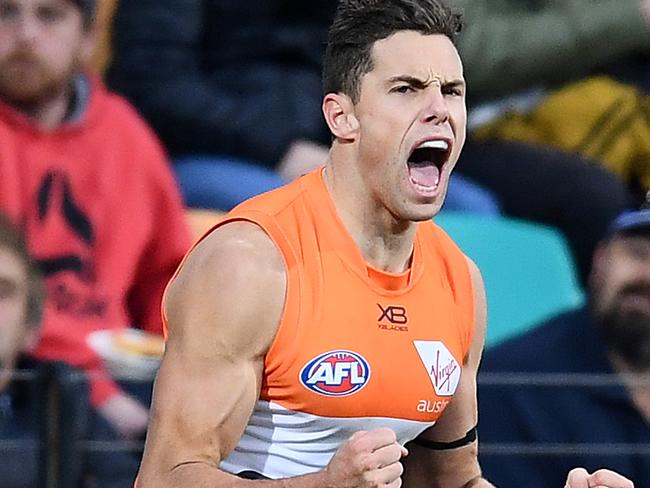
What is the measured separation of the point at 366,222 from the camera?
135 inches

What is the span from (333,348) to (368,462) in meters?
0.36

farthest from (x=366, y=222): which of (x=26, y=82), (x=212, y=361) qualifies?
(x=26, y=82)

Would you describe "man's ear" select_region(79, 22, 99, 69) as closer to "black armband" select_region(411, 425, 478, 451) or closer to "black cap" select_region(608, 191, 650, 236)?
"black cap" select_region(608, 191, 650, 236)

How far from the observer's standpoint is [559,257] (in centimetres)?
582

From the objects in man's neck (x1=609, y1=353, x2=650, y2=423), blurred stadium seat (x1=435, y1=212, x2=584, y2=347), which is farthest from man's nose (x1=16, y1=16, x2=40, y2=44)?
man's neck (x1=609, y1=353, x2=650, y2=423)

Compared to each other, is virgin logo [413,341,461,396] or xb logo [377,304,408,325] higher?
xb logo [377,304,408,325]

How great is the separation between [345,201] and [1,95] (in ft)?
6.41

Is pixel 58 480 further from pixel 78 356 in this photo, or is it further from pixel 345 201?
pixel 345 201

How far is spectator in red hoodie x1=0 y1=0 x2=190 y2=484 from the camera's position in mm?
4973

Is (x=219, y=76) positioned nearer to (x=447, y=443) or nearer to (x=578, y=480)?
(x=447, y=443)

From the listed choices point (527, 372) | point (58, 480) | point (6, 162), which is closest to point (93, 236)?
point (6, 162)

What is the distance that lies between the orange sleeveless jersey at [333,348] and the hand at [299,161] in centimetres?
213

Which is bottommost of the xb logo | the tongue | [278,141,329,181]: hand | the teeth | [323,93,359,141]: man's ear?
the xb logo

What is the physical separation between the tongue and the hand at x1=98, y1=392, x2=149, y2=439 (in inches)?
64.9
